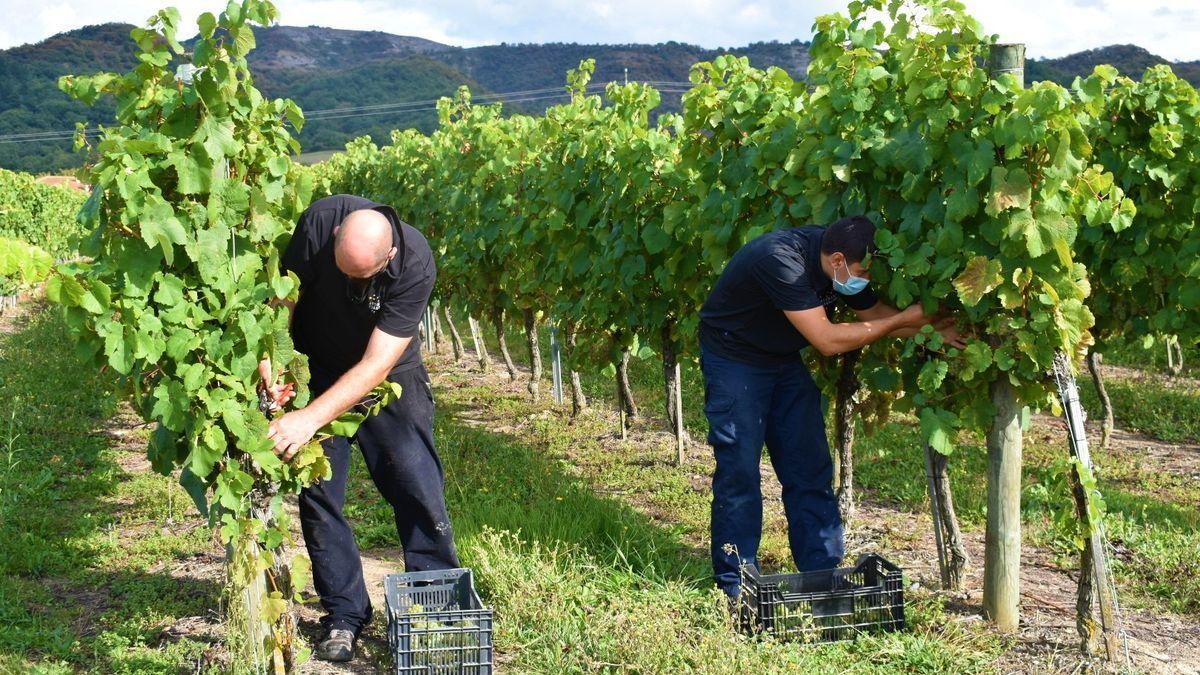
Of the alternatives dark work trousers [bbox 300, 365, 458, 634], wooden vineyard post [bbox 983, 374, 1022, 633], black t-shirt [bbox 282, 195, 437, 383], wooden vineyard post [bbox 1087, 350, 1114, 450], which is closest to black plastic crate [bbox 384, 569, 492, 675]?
dark work trousers [bbox 300, 365, 458, 634]

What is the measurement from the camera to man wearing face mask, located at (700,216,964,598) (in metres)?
4.01

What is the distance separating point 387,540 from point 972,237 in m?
3.26

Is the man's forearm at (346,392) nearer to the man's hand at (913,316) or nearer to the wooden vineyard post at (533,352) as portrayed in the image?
the man's hand at (913,316)

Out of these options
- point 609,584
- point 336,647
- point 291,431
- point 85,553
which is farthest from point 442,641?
point 85,553

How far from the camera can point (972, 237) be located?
3.88 meters

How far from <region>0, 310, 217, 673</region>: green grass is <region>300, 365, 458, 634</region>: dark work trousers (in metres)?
0.52

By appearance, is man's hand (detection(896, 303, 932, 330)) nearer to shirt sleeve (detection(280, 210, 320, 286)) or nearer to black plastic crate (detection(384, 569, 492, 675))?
black plastic crate (detection(384, 569, 492, 675))

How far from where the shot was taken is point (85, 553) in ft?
17.1

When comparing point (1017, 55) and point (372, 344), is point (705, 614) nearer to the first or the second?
point (372, 344)

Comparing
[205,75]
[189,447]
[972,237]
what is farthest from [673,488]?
[205,75]

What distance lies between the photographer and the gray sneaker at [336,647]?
12.9 feet

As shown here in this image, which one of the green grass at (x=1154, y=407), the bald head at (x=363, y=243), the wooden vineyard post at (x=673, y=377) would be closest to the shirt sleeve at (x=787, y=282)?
the bald head at (x=363, y=243)

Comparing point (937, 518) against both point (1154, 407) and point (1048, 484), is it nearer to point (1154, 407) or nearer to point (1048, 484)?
point (1048, 484)

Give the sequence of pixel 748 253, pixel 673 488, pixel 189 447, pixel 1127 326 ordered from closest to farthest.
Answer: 1. pixel 189 447
2. pixel 748 253
3. pixel 673 488
4. pixel 1127 326
